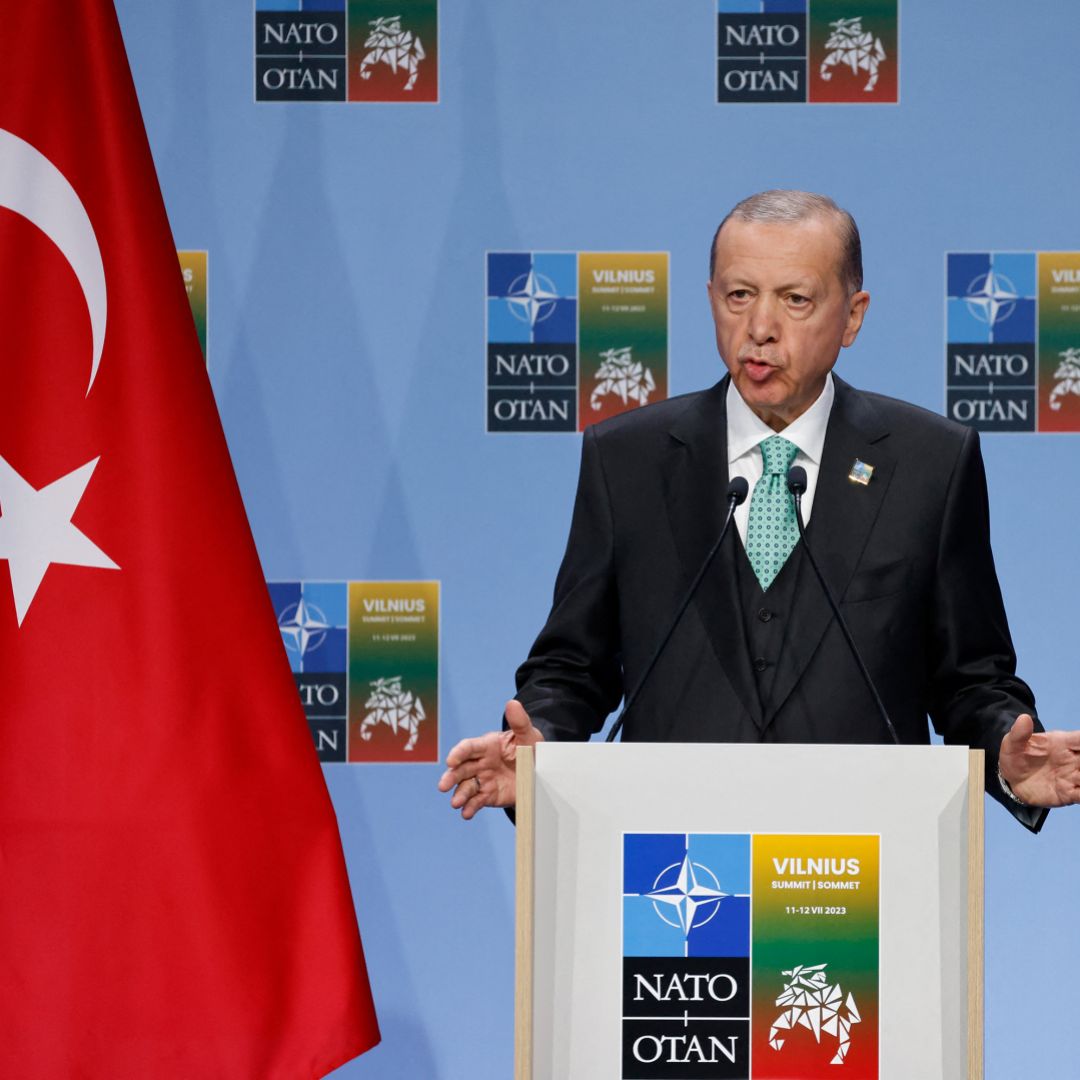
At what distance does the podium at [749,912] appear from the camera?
4.40 feet

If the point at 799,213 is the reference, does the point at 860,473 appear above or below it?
below

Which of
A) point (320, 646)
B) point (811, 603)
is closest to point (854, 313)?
point (811, 603)

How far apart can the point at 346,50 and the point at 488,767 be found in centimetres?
187

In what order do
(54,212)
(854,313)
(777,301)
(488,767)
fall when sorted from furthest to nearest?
1. (54,212)
2. (854,313)
3. (777,301)
4. (488,767)

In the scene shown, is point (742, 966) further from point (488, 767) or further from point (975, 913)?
point (488, 767)

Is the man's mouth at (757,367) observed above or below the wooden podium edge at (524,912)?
above

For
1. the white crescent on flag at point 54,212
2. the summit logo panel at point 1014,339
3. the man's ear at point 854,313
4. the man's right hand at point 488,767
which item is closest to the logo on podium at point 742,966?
the man's right hand at point 488,767

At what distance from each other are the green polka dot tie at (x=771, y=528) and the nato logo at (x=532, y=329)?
3.45ft

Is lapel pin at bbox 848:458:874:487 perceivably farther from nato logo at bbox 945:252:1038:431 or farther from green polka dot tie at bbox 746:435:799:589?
nato logo at bbox 945:252:1038:431

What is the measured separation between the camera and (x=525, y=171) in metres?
2.99

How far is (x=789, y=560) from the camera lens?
1.96 metres

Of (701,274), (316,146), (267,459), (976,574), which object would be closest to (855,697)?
(976,574)

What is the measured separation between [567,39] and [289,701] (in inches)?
58.3

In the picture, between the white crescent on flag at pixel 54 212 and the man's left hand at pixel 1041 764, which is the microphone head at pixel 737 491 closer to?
the man's left hand at pixel 1041 764
